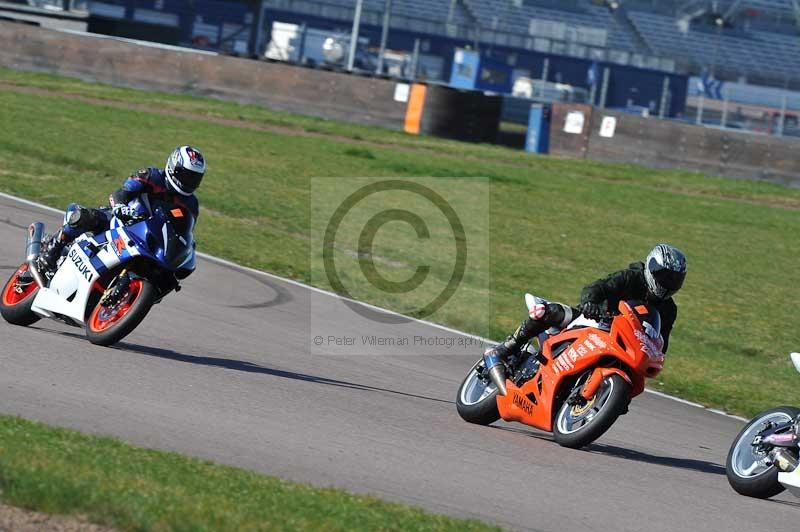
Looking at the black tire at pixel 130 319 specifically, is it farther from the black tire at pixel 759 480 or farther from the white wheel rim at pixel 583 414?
the black tire at pixel 759 480

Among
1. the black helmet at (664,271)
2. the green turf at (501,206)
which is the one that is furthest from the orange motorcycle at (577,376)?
the green turf at (501,206)

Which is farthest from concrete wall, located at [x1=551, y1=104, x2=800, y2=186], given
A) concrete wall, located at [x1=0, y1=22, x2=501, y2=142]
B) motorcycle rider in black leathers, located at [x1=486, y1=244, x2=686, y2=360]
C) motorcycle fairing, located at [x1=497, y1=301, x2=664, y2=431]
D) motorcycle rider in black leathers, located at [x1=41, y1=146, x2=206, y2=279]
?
motorcycle rider in black leathers, located at [x1=41, y1=146, x2=206, y2=279]

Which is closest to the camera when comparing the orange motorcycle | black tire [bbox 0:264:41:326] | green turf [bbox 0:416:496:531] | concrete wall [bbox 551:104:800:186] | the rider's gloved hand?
green turf [bbox 0:416:496:531]

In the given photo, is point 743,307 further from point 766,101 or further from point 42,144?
point 766,101

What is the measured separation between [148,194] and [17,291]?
1.41 m

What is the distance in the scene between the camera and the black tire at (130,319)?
8.90 m

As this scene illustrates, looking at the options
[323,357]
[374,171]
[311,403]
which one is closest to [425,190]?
[374,171]

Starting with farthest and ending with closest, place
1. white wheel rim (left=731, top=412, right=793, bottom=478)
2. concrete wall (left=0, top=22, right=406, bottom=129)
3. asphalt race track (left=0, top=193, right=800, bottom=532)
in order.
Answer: concrete wall (left=0, top=22, right=406, bottom=129)
white wheel rim (left=731, top=412, right=793, bottom=478)
asphalt race track (left=0, top=193, right=800, bottom=532)

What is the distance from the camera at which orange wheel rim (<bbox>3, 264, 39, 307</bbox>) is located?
31.7ft

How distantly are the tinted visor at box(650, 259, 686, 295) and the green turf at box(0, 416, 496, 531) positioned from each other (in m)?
3.03

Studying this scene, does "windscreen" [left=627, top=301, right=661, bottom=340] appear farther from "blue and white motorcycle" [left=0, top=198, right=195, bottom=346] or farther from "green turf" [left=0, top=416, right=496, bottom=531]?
"blue and white motorcycle" [left=0, top=198, right=195, bottom=346]

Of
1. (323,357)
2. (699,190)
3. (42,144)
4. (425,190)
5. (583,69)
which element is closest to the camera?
(323,357)

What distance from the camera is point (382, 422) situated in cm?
821

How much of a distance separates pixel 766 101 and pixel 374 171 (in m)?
46.6
